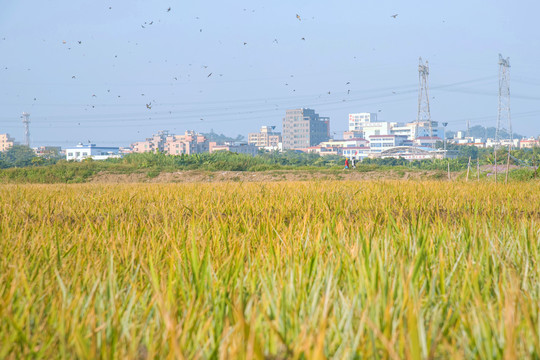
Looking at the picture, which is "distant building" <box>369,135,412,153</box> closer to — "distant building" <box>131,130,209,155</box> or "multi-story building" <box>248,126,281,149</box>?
"distant building" <box>131,130,209,155</box>

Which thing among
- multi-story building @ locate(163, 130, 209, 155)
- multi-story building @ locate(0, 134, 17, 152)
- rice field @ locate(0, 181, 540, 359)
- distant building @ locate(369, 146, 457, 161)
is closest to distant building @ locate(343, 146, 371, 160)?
multi-story building @ locate(163, 130, 209, 155)

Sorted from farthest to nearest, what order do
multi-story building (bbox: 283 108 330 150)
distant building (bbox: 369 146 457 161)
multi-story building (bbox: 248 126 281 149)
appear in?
multi-story building (bbox: 248 126 281 149)
multi-story building (bbox: 283 108 330 150)
distant building (bbox: 369 146 457 161)

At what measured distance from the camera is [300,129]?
512ft

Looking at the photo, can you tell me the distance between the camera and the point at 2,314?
1392 mm

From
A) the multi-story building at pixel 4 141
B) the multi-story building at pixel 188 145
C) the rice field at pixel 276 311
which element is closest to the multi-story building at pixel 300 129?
the multi-story building at pixel 188 145

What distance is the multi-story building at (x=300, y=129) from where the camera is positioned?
15475cm

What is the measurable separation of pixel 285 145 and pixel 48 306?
157m

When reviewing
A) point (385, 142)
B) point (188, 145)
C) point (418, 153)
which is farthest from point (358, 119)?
point (418, 153)

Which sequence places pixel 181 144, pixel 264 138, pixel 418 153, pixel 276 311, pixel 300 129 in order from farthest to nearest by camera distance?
1. pixel 264 138
2. pixel 300 129
3. pixel 181 144
4. pixel 418 153
5. pixel 276 311

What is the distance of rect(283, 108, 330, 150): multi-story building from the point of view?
15475 centimetres

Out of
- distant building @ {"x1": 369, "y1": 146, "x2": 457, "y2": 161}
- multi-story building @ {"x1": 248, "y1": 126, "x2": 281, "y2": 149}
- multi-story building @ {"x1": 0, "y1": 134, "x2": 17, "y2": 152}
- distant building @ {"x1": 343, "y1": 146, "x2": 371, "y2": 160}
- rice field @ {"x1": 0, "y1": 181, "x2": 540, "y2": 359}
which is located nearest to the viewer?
rice field @ {"x1": 0, "y1": 181, "x2": 540, "y2": 359}

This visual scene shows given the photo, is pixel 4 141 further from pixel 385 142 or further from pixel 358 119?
pixel 358 119

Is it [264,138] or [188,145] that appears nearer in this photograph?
[188,145]

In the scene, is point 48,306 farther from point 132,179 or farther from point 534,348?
point 132,179
